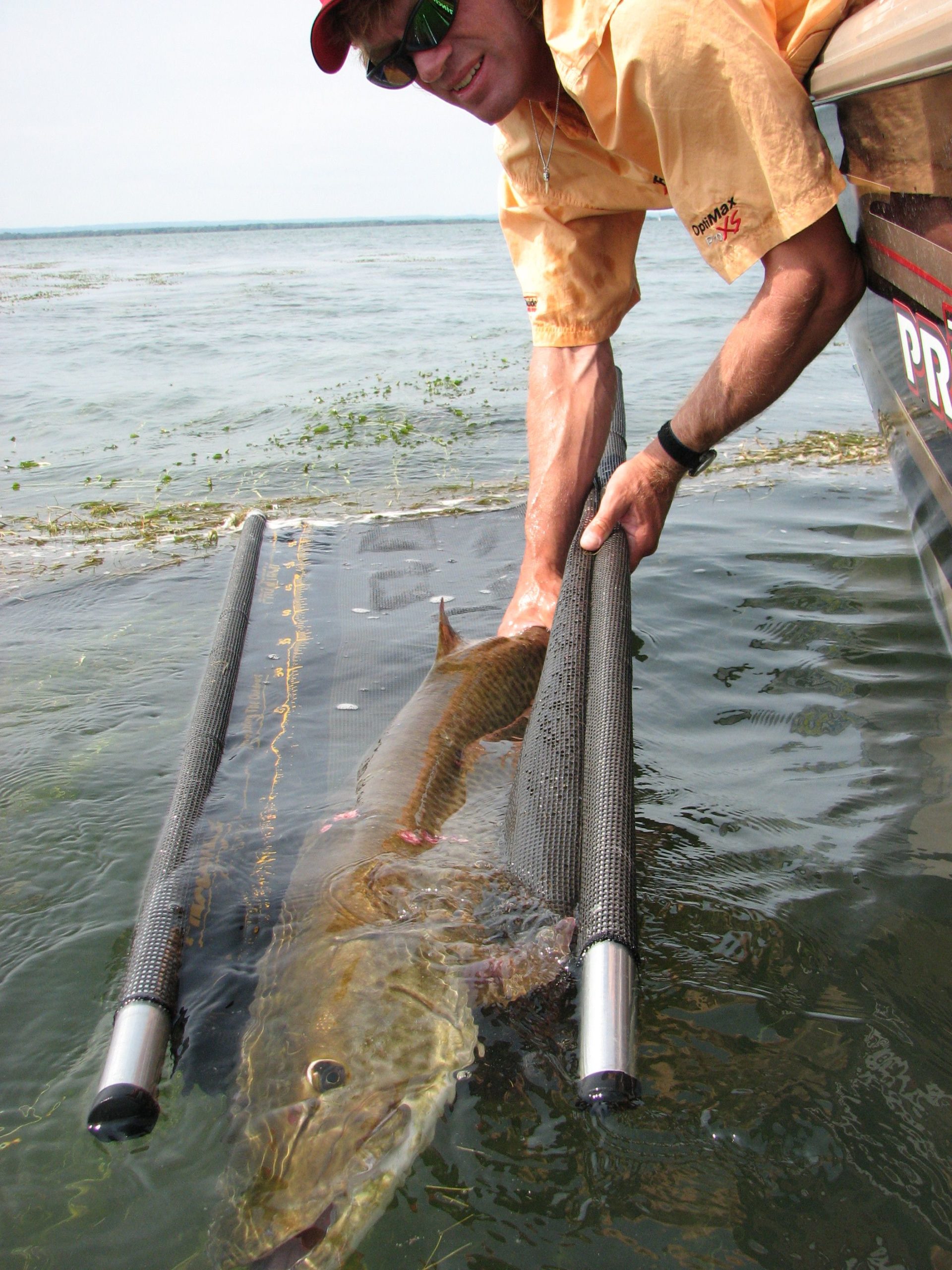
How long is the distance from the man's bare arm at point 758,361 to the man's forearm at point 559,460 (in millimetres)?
652

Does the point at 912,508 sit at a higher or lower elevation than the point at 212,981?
higher

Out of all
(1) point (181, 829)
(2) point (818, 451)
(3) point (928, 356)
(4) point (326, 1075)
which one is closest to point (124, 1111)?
(4) point (326, 1075)

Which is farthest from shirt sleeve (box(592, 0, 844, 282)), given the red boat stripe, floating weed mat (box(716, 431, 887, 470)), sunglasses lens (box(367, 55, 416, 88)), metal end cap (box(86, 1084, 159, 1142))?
floating weed mat (box(716, 431, 887, 470))

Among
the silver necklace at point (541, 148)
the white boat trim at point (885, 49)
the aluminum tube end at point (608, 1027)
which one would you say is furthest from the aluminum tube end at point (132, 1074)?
the silver necklace at point (541, 148)

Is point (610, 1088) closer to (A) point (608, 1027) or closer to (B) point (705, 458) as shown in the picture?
(A) point (608, 1027)

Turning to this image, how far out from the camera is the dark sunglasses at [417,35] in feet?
8.67

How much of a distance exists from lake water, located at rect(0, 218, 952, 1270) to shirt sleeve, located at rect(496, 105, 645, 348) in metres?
1.28

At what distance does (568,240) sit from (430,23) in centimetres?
110

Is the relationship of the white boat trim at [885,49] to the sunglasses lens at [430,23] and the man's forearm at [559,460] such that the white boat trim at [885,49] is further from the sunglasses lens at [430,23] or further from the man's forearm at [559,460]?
the man's forearm at [559,460]

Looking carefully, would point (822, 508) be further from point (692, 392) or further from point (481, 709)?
point (481, 709)

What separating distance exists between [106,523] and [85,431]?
3.58 metres

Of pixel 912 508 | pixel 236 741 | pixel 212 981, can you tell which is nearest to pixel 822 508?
pixel 912 508

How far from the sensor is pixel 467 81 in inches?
113

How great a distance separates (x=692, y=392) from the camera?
291cm
